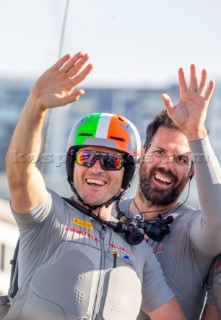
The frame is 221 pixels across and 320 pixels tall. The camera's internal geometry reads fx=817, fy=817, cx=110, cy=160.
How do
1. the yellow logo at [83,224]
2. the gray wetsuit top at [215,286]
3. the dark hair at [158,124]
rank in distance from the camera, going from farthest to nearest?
the dark hair at [158,124], the gray wetsuit top at [215,286], the yellow logo at [83,224]

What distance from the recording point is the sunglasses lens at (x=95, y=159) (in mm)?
3635

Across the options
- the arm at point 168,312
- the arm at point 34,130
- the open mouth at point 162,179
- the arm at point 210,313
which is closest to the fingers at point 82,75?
the arm at point 34,130

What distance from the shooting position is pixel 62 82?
326cm

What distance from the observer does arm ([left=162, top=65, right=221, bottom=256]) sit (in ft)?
12.7

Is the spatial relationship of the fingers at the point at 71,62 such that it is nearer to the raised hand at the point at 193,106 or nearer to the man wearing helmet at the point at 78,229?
the man wearing helmet at the point at 78,229

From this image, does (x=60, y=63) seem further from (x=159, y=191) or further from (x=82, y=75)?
(x=159, y=191)

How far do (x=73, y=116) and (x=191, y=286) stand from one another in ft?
138

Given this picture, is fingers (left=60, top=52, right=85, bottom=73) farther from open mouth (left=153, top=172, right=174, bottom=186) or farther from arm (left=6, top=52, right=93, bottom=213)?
→ open mouth (left=153, top=172, right=174, bottom=186)

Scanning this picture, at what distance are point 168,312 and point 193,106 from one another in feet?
3.23

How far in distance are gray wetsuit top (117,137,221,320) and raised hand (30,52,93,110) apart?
84cm

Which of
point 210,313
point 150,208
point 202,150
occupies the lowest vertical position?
point 210,313

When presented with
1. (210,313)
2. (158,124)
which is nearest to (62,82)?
(158,124)

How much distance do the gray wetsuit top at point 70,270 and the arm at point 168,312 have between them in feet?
0.48

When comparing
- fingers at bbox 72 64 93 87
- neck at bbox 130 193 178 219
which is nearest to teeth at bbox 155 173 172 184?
neck at bbox 130 193 178 219
